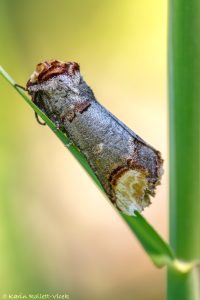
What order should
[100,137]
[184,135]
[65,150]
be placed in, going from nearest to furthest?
1. [184,135]
2. [100,137]
3. [65,150]

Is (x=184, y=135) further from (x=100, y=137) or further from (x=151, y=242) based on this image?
(x=100, y=137)

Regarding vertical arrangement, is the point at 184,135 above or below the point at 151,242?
above

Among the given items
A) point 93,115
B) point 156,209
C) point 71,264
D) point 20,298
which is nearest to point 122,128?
point 93,115

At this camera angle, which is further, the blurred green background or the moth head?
the blurred green background
